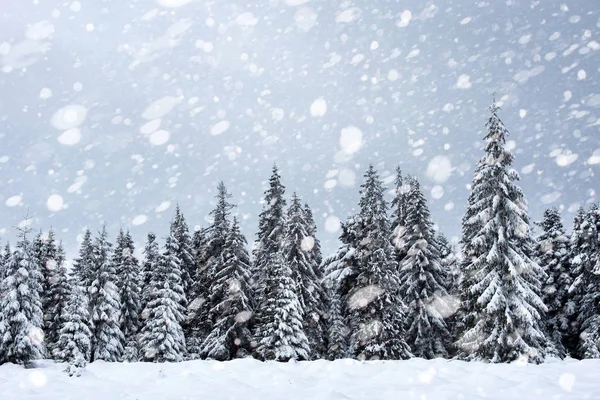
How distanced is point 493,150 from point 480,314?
8.05 meters

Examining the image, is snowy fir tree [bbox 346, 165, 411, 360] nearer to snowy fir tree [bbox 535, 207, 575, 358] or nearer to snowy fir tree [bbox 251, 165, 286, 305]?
snowy fir tree [bbox 251, 165, 286, 305]

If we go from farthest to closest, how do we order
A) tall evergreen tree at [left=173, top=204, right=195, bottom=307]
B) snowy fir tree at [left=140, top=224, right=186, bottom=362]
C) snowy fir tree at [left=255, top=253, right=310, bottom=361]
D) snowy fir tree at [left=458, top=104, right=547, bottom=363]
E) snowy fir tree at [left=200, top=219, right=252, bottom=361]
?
tall evergreen tree at [left=173, top=204, right=195, bottom=307]
snowy fir tree at [left=140, top=224, right=186, bottom=362]
snowy fir tree at [left=200, top=219, right=252, bottom=361]
snowy fir tree at [left=255, top=253, right=310, bottom=361]
snowy fir tree at [left=458, top=104, right=547, bottom=363]

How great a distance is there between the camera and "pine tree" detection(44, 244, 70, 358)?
39.0 meters

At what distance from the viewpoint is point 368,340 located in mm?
25906

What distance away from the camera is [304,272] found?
3164 cm

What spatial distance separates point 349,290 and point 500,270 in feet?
32.5

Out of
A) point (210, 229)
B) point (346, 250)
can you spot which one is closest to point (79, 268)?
point (210, 229)

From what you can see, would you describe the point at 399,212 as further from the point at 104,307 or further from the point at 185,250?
the point at 104,307

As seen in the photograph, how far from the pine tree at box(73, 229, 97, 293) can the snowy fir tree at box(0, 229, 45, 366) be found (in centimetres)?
585

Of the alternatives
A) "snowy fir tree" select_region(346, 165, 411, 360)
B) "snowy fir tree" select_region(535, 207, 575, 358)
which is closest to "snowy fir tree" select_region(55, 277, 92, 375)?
"snowy fir tree" select_region(346, 165, 411, 360)

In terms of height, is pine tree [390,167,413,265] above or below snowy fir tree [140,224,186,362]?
above

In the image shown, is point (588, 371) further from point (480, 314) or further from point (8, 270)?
point (8, 270)

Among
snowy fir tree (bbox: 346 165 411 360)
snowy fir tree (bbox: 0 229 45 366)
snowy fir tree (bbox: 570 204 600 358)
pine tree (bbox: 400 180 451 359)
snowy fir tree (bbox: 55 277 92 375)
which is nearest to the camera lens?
snowy fir tree (bbox: 346 165 411 360)

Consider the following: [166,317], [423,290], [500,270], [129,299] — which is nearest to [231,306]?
[166,317]
